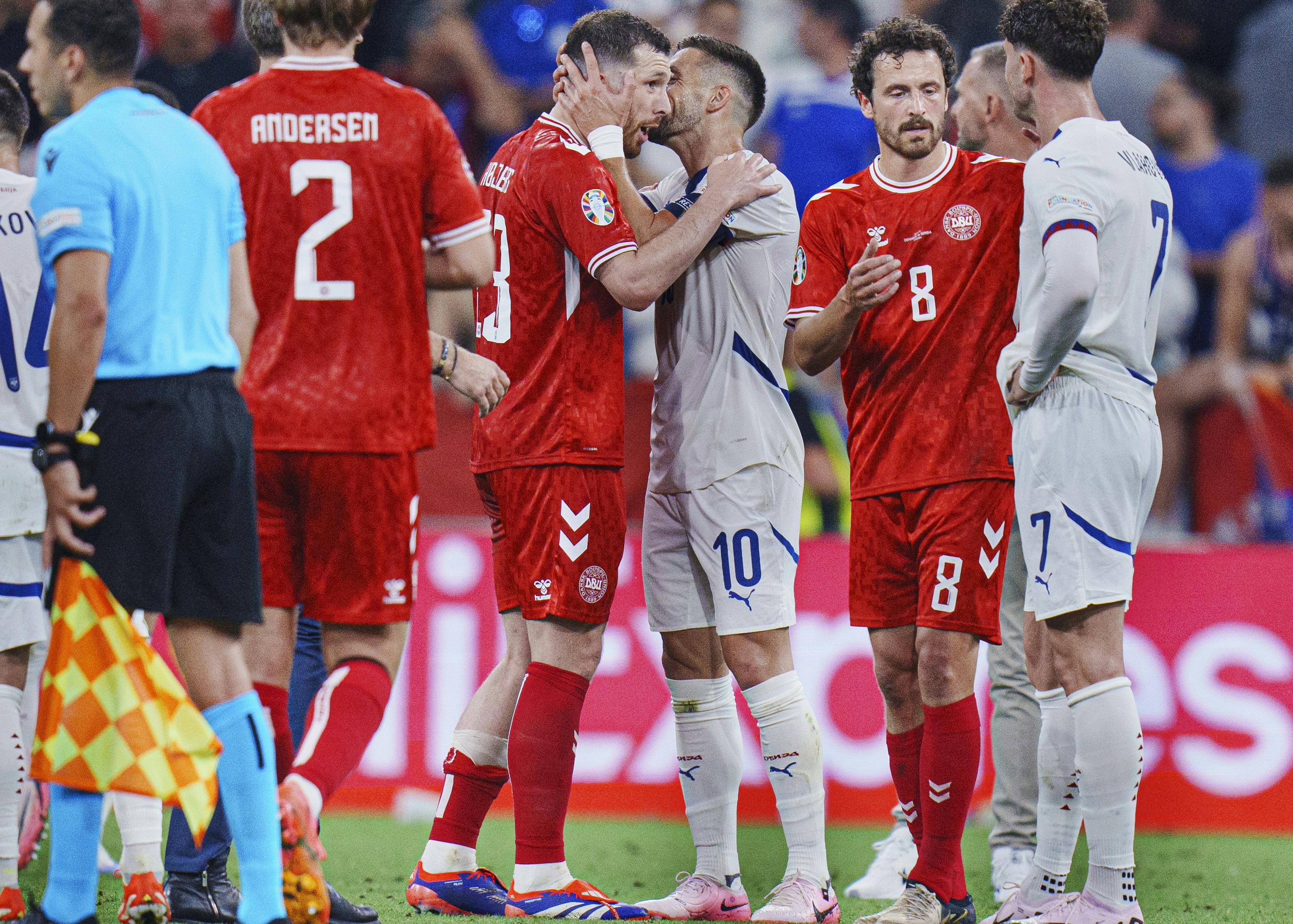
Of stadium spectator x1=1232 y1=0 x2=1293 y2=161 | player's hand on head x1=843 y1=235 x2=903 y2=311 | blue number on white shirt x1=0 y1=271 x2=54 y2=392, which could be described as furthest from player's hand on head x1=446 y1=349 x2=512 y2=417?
stadium spectator x1=1232 y1=0 x2=1293 y2=161

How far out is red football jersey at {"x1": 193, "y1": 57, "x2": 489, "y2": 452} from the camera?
13.0 ft

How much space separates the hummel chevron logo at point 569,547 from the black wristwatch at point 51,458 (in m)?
1.61

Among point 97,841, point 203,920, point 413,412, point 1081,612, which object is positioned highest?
point 413,412

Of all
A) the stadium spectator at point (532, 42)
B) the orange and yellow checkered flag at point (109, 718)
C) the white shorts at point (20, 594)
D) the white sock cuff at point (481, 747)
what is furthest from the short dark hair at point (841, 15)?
the orange and yellow checkered flag at point (109, 718)

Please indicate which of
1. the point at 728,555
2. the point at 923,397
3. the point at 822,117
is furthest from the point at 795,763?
the point at 822,117

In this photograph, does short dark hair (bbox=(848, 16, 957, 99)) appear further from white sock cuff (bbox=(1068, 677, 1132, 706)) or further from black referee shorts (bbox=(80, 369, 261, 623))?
black referee shorts (bbox=(80, 369, 261, 623))

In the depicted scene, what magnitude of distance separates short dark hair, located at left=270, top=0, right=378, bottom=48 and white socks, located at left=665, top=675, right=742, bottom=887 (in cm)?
231

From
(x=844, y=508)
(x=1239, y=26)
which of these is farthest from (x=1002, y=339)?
(x=1239, y=26)

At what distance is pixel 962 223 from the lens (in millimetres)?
4938

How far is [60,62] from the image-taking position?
3764 mm

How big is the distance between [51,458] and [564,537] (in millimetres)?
1660

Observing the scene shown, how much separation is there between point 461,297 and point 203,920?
6.07 metres

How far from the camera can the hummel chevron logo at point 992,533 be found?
4.77 meters

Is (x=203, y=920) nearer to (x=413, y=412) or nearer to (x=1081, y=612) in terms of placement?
(x=413, y=412)
